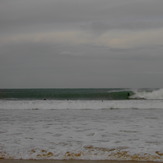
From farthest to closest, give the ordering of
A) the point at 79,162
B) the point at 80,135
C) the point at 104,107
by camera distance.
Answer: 1. the point at 104,107
2. the point at 80,135
3. the point at 79,162

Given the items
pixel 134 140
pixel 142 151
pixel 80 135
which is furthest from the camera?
pixel 80 135

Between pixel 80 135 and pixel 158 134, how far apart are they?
2526mm

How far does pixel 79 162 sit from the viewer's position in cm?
483

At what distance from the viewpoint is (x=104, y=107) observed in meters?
19.8

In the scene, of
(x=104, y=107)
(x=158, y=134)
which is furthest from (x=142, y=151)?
(x=104, y=107)

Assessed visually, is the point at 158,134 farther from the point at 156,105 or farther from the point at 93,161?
the point at 156,105

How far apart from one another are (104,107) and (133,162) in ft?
49.1

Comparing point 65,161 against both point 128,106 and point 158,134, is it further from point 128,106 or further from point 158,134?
point 128,106

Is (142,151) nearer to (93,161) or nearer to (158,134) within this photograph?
(93,161)

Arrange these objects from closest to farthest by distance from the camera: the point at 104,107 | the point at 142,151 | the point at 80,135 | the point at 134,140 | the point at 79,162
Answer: the point at 79,162 < the point at 142,151 < the point at 134,140 < the point at 80,135 < the point at 104,107

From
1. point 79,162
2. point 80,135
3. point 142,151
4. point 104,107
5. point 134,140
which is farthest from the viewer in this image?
point 104,107

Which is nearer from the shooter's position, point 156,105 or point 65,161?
point 65,161

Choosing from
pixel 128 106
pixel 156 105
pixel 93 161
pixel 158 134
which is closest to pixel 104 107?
pixel 128 106

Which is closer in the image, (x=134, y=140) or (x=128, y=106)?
(x=134, y=140)
